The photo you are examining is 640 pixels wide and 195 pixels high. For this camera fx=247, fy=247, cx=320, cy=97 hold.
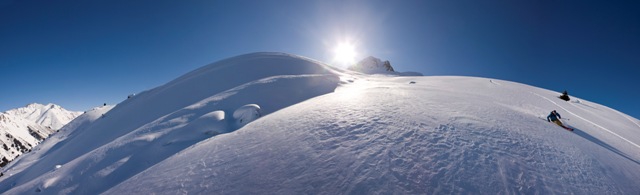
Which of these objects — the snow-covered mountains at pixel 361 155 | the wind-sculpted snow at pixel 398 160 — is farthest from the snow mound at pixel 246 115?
the wind-sculpted snow at pixel 398 160

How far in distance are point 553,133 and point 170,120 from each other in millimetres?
18465

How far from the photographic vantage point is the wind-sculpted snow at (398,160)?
19.9 ft

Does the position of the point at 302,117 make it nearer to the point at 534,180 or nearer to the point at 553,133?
the point at 534,180

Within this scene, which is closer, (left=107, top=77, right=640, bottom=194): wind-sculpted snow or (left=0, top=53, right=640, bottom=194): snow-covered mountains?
(left=107, top=77, right=640, bottom=194): wind-sculpted snow

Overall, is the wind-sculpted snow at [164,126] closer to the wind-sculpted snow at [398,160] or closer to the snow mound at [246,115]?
the snow mound at [246,115]

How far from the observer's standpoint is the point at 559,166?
694 centimetres

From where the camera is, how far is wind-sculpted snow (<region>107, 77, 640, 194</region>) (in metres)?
6.08

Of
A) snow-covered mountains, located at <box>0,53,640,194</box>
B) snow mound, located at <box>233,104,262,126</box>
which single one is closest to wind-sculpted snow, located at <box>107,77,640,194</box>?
snow-covered mountains, located at <box>0,53,640,194</box>

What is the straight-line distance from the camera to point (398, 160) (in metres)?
6.82

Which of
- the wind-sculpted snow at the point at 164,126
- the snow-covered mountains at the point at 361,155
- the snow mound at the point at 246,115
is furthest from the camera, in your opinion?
the snow mound at the point at 246,115

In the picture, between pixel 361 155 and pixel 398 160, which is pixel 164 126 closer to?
pixel 361 155

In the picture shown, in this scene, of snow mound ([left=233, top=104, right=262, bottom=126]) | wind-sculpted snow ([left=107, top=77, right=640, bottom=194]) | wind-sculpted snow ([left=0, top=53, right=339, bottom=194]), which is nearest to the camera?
wind-sculpted snow ([left=107, top=77, right=640, bottom=194])

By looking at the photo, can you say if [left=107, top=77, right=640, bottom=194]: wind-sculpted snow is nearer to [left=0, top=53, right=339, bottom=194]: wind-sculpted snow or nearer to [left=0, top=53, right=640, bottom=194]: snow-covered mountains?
[left=0, top=53, right=640, bottom=194]: snow-covered mountains

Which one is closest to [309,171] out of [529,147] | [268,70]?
[529,147]
